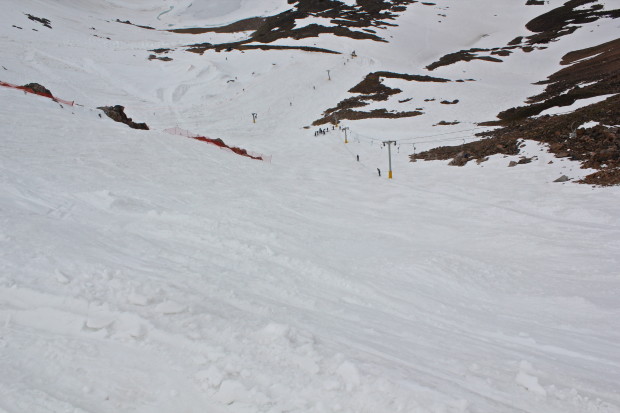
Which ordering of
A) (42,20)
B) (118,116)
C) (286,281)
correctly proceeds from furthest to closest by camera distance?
(42,20), (118,116), (286,281)

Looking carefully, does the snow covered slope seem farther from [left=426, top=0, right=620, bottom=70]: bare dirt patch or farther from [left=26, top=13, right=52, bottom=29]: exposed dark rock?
[left=26, top=13, right=52, bottom=29]: exposed dark rock

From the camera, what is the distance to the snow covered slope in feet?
11.0

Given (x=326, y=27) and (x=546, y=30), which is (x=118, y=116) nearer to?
(x=326, y=27)

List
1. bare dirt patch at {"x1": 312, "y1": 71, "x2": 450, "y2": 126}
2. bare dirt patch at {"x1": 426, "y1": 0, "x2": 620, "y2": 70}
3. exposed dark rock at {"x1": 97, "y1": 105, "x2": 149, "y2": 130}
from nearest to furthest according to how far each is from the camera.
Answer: exposed dark rock at {"x1": 97, "y1": 105, "x2": 149, "y2": 130} < bare dirt patch at {"x1": 312, "y1": 71, "x2": 450, "y2": 126} < bare dirt patch at {"x1": 426, "y1": 0, "x2": 620, "y2": 70}

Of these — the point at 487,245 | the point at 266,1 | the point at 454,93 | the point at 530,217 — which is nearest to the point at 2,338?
the point at 487,245

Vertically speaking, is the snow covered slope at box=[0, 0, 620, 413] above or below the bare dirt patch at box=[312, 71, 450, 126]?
below

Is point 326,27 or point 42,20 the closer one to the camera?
point 42,20

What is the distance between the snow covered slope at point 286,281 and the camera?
336 centimetres

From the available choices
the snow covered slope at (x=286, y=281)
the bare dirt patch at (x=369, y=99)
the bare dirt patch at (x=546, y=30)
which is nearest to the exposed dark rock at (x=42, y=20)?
the bare dirt patch at (x=369, y=99)

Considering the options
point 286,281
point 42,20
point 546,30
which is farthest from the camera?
point 546,30

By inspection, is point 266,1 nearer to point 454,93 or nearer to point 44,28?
point 44,28

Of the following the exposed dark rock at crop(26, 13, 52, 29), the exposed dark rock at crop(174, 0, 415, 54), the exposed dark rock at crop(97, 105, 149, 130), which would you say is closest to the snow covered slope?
the exposed dark rock at crop(97, 105, 149, 130)

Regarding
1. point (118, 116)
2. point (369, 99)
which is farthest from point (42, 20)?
point (118, 116)

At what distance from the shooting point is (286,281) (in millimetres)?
5863
